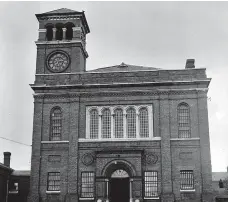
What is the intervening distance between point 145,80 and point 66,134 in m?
7.58

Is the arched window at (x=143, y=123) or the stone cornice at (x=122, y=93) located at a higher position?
the stone cornice at (x=122, y=93)

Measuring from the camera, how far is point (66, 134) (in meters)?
32.3

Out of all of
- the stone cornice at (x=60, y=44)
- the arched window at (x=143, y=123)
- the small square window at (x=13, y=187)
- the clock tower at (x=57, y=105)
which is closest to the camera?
the clock tower at (x=57, y=105)

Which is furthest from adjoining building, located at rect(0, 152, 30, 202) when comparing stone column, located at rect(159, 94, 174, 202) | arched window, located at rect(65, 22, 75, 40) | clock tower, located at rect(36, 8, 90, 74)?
stone column, located at rect(159, 94, 174, 202)

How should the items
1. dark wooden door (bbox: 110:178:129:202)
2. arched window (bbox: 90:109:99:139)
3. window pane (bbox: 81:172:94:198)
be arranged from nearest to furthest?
window pane (bbox: 81:172:94:198) → dark wooden door (bbox: 110:178:129:202) → arched window (bbox: 90:109:99:139)

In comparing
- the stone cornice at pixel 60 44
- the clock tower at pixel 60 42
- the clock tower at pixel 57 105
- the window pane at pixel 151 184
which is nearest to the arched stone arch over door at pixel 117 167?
the window pane at pixel 151 184

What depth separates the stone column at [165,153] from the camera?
30109 mm

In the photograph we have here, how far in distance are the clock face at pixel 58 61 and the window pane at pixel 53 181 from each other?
870 cm

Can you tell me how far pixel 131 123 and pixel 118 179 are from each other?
4.42 m

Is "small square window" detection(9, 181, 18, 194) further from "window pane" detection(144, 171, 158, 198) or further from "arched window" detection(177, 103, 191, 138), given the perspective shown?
"arched window" detection(177, 103, 191, 138)

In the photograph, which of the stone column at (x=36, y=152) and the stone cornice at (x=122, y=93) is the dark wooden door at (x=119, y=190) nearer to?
the stone column at (x=36, y=152)

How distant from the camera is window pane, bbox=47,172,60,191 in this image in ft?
103

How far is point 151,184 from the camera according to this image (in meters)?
30.5

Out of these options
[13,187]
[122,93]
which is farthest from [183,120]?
[13,187]
